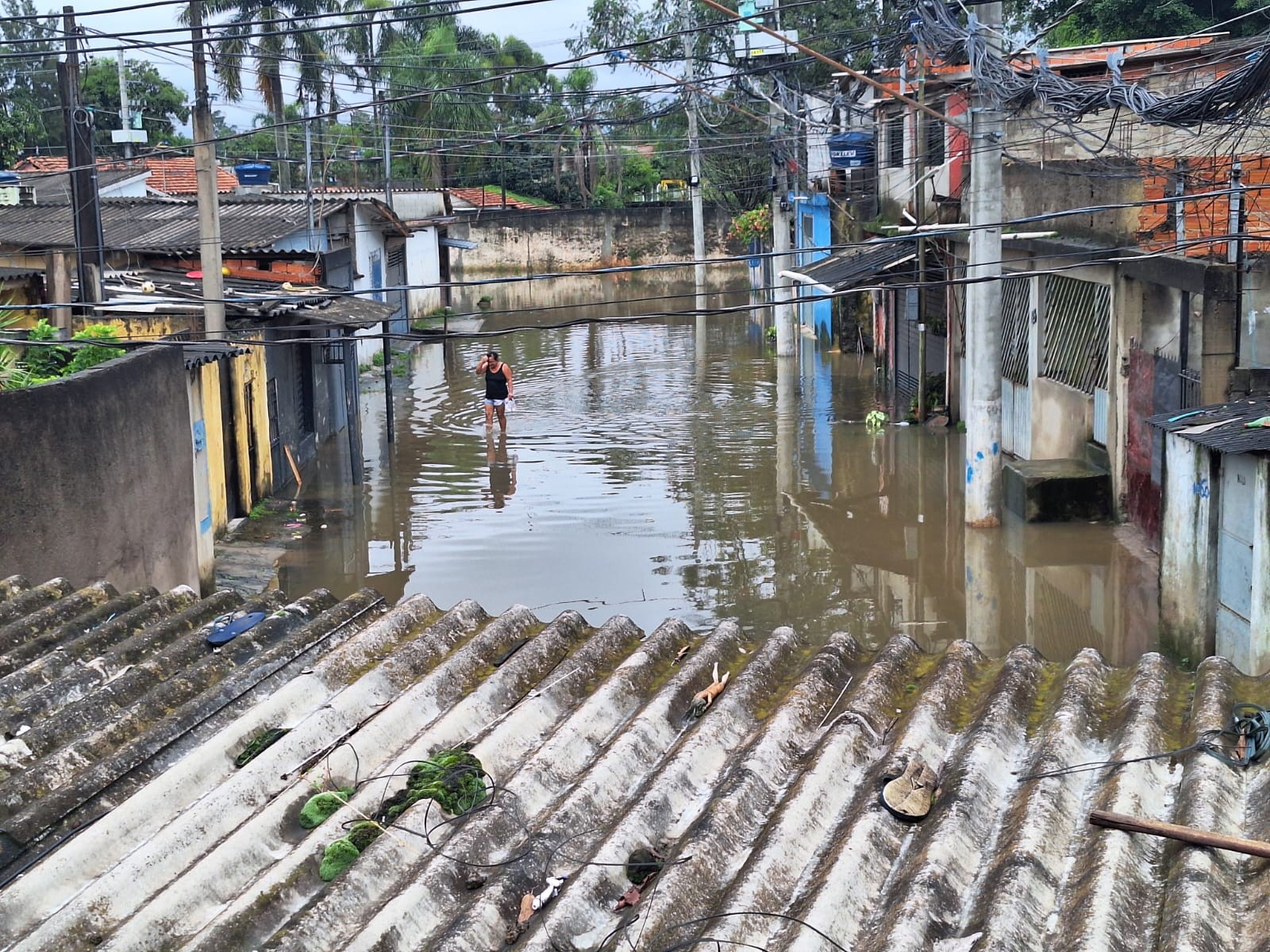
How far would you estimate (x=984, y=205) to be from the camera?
14.4 m

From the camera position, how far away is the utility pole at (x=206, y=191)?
1433 centimetres

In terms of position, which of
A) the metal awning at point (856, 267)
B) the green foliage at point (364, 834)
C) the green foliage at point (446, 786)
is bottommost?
the green foliage at point (364, 834)

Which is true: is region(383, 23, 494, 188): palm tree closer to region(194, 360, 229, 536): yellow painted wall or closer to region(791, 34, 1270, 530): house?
region(791, 34, 1270, 530): house

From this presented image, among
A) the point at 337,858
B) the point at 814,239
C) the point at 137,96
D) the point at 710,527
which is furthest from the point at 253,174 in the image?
the point at 137,96

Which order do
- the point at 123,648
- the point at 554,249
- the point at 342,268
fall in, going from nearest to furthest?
1. the point at 123,648
2. the point at 342,268
3. the point at 554,249

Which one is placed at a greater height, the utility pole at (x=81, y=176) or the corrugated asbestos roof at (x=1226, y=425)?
the utility pole at (x=81, y=176)

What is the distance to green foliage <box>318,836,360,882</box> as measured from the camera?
362 cm

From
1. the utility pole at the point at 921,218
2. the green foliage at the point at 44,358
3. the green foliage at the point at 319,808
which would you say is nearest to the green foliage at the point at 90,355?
the green foliage at the point at 44,358

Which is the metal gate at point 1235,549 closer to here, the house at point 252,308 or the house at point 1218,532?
the house at point 1218,532

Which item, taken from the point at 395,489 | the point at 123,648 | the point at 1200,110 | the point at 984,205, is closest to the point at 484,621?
the point at 123,648

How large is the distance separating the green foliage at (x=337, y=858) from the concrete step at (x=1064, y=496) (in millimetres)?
12861

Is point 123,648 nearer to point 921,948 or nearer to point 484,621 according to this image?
point 484,621

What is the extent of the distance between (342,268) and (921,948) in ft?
77.2

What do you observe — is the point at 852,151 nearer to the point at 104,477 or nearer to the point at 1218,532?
the point at 1218,532
